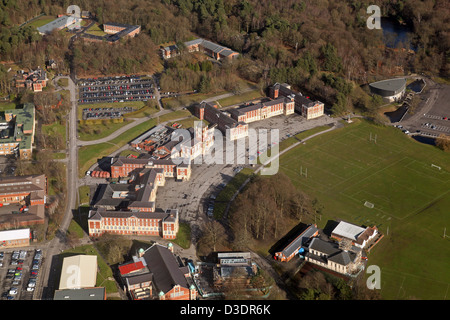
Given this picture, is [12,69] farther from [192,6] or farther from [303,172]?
[303,172]

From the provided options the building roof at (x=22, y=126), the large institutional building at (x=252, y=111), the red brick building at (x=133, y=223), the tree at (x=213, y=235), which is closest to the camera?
the tree at (x=213, y=235)

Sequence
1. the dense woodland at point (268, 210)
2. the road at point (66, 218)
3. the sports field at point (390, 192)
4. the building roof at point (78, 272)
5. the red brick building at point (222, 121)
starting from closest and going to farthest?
the building roof at point (78, 272)
the road at point (66, 218)
the sports field at point (390, 192)
the dense woodland at point (268, 210)
the red brick building at point (222, 121)

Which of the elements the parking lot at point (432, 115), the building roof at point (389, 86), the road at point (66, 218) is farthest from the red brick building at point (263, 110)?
the road at point (66, 218)

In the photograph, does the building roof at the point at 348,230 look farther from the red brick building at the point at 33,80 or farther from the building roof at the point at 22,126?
the red brick building at the point at 33,80

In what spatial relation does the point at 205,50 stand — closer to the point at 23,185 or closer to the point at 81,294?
the point at 23,185

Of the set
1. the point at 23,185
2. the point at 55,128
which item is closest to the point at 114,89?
the point at 55,128
